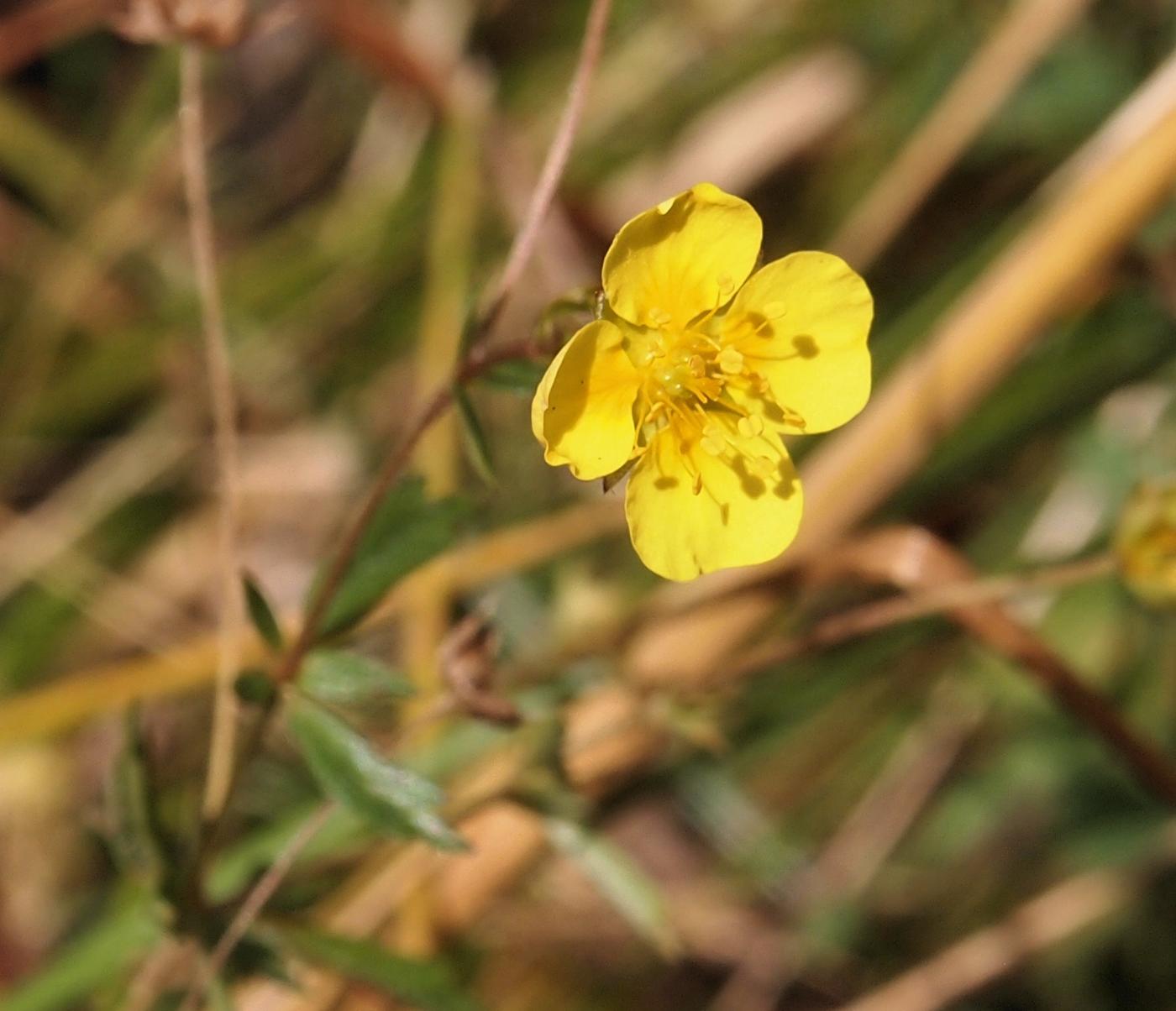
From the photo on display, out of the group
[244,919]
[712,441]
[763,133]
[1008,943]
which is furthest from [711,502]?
[763,133]

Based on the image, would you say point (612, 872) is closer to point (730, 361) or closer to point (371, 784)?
point (371, 784)

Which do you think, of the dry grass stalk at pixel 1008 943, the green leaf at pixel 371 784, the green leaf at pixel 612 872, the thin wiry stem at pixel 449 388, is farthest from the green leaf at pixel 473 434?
the dry grass stalk at pixel 1008 943

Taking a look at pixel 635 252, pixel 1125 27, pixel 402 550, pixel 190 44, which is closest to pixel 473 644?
pixel 402 550

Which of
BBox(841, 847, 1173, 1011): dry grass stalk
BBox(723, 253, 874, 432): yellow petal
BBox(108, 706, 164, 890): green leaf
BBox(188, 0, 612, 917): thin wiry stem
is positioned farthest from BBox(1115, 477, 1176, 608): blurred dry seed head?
BBox(108, 706, 164, 890): green leaf

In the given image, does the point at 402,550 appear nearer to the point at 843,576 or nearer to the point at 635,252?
the point at 635,252

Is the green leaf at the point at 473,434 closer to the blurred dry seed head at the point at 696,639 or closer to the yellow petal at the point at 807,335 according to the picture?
the yellow petal at the point at 807,335
